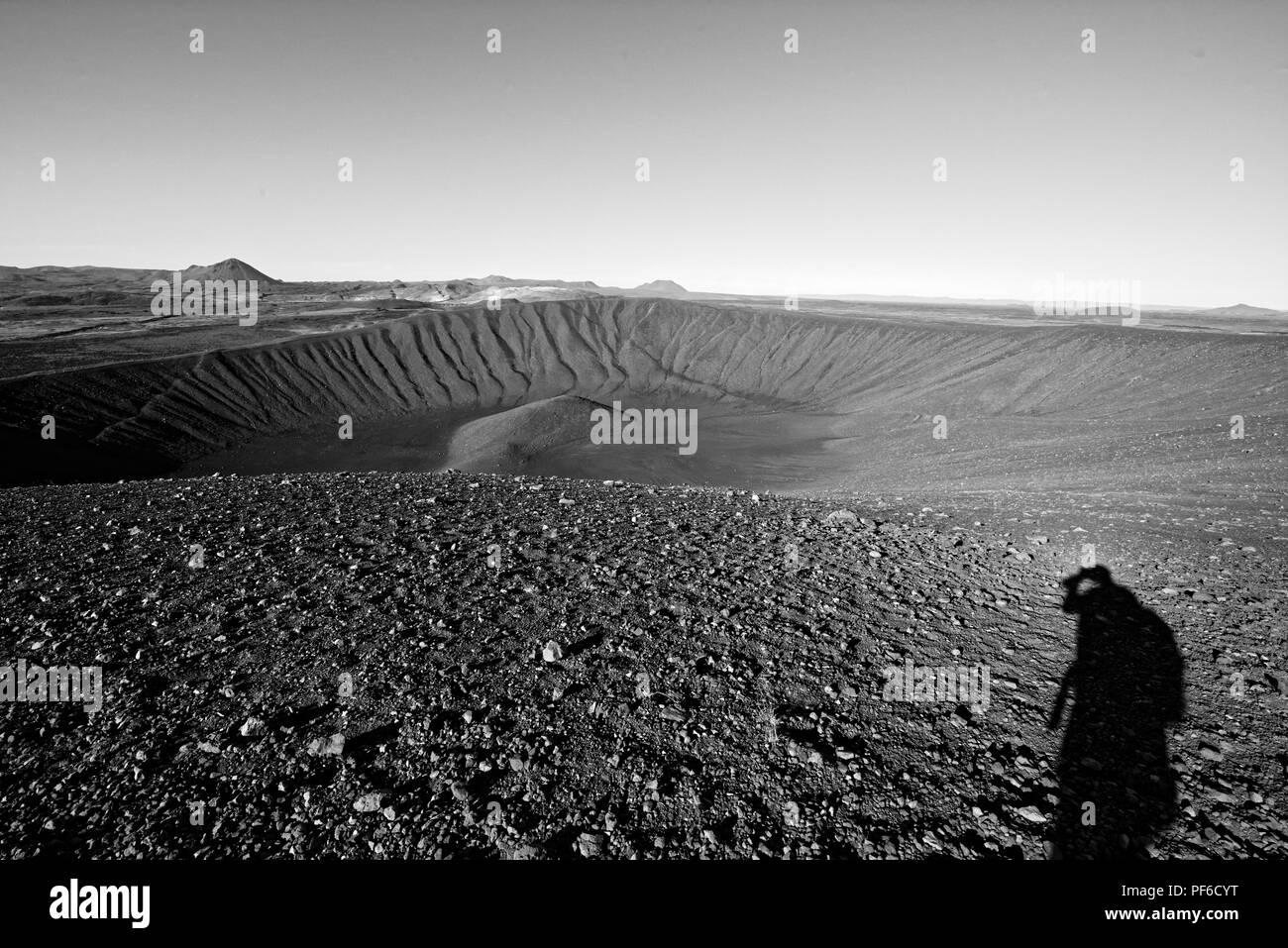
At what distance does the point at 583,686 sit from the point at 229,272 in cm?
17342

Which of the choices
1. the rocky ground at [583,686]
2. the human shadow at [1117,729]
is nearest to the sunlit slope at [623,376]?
the human shadow at [1117,729]

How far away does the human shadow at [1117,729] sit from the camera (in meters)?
3.41

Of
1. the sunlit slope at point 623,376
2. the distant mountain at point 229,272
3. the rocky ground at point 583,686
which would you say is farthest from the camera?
the distant mountain at point 229,272

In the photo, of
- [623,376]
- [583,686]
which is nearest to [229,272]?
[623,376]

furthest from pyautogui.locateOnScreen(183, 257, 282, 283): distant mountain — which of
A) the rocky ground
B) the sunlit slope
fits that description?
the rocky ground

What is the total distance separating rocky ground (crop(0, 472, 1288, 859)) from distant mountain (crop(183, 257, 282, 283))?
163982mm

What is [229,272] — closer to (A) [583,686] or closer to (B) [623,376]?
(B) [623,376]

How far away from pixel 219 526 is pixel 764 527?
281 inches

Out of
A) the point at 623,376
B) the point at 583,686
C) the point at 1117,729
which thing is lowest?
the point at 1117,729

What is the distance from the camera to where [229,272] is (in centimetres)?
13912

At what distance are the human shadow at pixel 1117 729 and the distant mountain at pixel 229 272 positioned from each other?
169 m

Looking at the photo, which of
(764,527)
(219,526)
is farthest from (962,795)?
Answer: (219,526)

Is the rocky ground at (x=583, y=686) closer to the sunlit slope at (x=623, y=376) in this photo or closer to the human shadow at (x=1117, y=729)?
the human shadow at (x=1117, y=729)

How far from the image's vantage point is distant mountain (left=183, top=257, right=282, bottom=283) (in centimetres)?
13855
